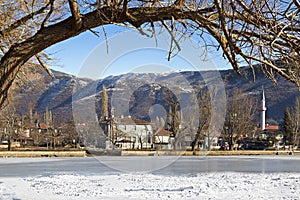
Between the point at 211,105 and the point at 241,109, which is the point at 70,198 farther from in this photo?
the point at 241,109

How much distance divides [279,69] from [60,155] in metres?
18.5

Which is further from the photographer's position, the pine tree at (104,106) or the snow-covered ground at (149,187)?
the pine tree at (104,106)

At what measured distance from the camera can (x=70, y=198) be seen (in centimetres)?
660

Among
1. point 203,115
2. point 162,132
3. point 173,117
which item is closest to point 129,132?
point 162,132

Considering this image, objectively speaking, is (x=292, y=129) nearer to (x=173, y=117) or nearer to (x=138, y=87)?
(x=173, y=117)

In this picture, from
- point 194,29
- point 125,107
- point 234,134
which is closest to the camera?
point 194,29

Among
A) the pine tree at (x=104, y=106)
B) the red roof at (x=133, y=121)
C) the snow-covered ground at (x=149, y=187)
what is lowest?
the snow-covered ground at (x=149, y=187)

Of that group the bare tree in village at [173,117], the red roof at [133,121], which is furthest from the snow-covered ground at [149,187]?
the bare tree in village at [173,117]

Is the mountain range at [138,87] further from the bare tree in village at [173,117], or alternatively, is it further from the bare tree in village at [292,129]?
the bare tree in village at [292,129]

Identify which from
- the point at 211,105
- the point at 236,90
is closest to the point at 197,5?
the point at 211,105

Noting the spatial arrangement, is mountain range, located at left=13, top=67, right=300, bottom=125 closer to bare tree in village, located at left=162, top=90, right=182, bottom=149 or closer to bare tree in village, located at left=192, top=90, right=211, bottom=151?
bare tree in village, located at left=162, top=90, right=182, bottom=149

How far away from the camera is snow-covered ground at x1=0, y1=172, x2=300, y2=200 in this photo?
6.82 m

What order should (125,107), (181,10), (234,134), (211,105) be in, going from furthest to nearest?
1. (234,134)
2. (211,105)
3. (125,107)
4. (181,10)

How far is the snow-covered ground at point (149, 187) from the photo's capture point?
6816 millimetres
